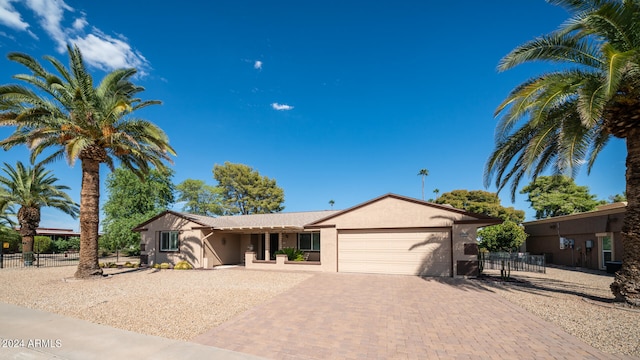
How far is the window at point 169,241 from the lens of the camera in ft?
70.7

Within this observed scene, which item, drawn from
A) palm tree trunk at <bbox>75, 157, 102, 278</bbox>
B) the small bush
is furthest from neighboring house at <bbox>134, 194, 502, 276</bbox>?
the small bush

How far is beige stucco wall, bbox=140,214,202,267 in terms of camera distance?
2062cm

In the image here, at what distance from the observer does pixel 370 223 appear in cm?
1723

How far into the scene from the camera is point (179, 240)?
69.7 feet

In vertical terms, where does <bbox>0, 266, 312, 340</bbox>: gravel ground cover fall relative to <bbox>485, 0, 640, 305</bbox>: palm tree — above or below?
below

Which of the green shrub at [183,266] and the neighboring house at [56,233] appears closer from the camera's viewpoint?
the green shrub at [183,266]

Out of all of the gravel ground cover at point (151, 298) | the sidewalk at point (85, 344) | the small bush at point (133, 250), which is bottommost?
the small bush at point (133, 250)

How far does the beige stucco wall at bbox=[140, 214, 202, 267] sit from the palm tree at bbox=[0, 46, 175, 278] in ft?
18.7

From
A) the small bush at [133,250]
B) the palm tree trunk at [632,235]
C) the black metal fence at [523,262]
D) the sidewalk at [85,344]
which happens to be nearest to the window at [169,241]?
the small bush at [133,250]

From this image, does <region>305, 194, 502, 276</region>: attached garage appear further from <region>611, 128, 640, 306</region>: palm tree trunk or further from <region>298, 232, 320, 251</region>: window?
<region>611, 128, 640, 306</region>: palm tree trunk

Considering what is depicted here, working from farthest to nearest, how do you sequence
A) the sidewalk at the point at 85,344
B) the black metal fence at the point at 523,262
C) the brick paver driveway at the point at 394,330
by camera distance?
the black metal fence at the point at 523,262
the brick paver driveway at the point at 394,330
the sidewalk at the point at 85,344

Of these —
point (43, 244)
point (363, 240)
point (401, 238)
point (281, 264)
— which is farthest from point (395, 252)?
point (43, 244)

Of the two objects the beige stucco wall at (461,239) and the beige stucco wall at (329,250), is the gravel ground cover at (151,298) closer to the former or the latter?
the beige stucco wall at (329,250)

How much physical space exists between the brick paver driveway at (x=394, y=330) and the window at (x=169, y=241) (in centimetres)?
1391
